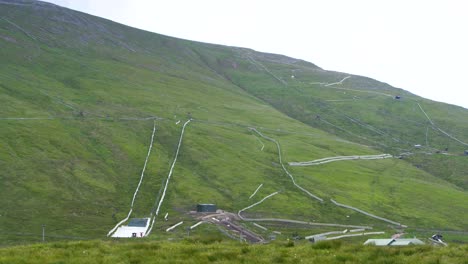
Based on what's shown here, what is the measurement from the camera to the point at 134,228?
74.9 m

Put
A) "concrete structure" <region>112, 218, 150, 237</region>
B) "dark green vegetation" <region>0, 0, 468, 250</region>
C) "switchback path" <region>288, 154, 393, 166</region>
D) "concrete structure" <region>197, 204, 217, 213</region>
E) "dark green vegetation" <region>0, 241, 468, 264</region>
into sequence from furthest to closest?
"switchback path" <region>288, 154, 393, 166</region>, "concrete structure" <region>197, 204, 217, 213</region>, "dark green vegetation" <region>0, 0, 468, 250</region>, "concrete structure" <region>112, 218, 150, 237</region>, "dark green vegetation" <region>0, 241, 468, 264</region>

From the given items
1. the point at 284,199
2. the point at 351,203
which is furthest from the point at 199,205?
the point at 351,203

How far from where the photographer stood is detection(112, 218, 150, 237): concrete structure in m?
71.4

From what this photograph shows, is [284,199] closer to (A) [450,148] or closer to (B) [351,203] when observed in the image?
(B) [351,203]

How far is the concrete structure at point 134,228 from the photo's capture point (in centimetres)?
7144

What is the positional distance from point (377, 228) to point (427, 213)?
67.4ft

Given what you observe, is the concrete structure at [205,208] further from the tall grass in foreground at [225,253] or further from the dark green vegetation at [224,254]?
the dark green vegetation at [224,254]

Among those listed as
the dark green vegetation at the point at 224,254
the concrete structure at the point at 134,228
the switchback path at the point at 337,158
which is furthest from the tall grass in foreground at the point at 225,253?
the switchback path at the point at 337,158

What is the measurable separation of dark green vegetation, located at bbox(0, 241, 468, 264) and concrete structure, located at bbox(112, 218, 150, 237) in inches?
1947

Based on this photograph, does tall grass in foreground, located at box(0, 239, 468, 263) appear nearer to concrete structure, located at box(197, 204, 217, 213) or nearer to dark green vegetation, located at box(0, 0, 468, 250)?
dark green vegetation, located at box(0, 0, 468, 250)

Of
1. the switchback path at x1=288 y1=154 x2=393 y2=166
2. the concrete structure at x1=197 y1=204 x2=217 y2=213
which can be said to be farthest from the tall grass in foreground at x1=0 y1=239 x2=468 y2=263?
the switchback path at x1=288 y1=154 x2=393 y2=166

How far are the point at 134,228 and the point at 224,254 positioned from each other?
57.5m

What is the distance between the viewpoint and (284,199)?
99.0 meters

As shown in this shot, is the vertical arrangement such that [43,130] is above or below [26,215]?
above
